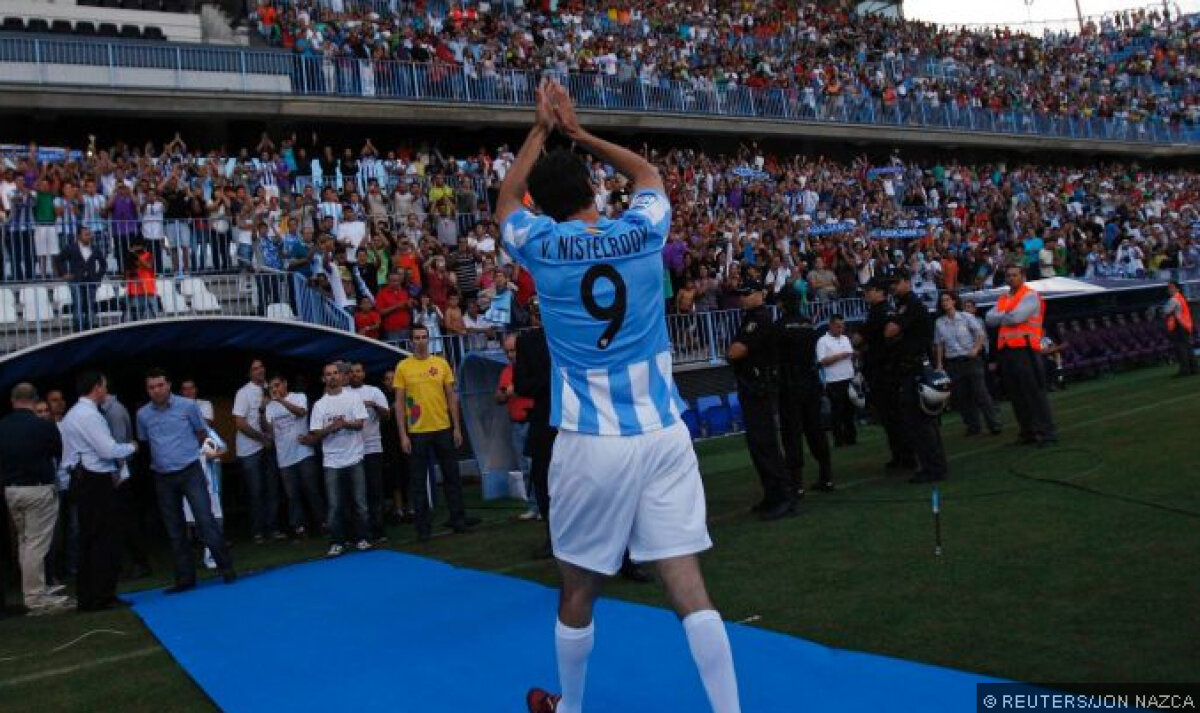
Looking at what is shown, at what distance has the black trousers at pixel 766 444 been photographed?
9312 mm

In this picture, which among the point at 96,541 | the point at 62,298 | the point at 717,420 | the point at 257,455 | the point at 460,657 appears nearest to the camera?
the point at 460,657

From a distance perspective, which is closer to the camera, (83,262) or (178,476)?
(178,476)

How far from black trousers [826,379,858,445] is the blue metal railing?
53.2 ft

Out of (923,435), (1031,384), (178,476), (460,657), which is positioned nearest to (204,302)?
(178,476)

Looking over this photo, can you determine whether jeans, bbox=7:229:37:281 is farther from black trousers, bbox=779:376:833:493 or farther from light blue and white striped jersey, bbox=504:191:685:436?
light blue and white striped jersey, bbox=504:191:685:436

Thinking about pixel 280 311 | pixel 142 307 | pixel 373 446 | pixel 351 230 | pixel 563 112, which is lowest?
pixel 373 446

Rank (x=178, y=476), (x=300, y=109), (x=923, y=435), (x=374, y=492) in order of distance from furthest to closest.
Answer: (x=300, y=109)
(x=374, y=492)
(x=923, y=435)
(x=178, y=476)

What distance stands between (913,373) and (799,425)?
3.97 feet

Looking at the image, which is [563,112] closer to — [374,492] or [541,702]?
[541,702]

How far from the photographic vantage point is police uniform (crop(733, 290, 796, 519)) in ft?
30.7

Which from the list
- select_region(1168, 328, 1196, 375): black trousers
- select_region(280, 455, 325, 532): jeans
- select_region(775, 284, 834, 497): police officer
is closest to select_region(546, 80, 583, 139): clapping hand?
select_region(775, 284, 834, 497): police officer

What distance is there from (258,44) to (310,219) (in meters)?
11.1

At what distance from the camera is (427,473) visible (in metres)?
10.7

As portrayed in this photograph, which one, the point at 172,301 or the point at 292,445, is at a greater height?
the point at 172,301
